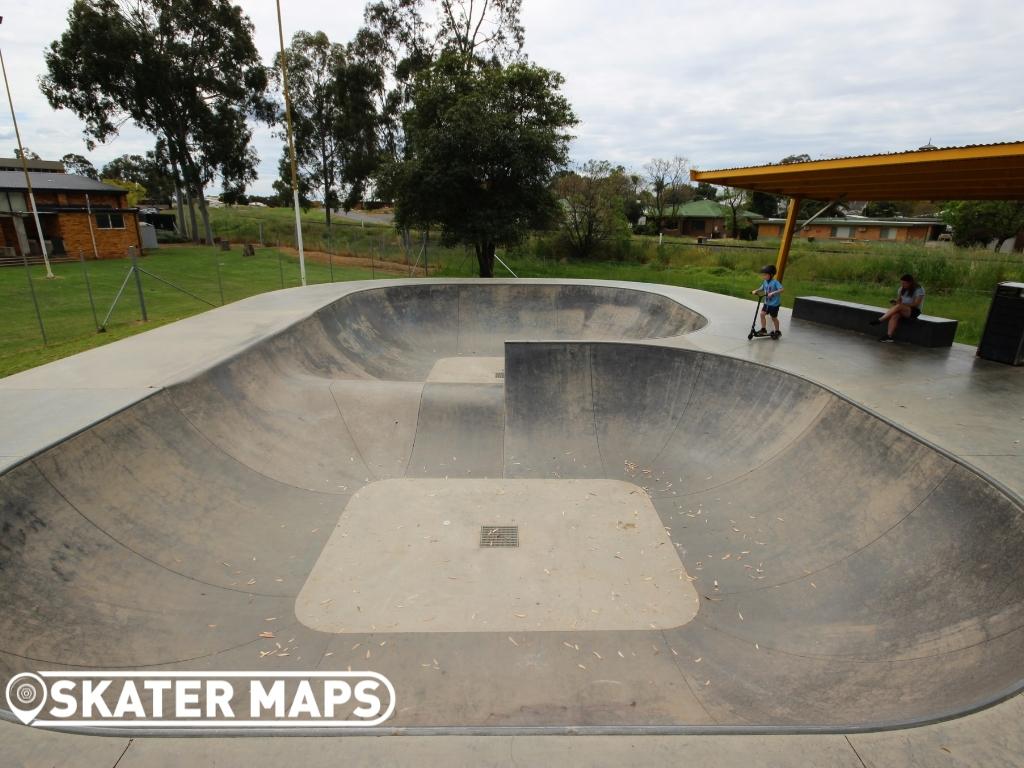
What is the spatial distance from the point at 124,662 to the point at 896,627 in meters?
5.66

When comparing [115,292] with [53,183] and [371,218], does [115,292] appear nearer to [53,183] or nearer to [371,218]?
[53,183]

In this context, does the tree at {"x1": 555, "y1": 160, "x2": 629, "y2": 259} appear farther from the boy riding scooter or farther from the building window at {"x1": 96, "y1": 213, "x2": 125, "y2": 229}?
the building window at {"x1": 96, "y1": 213, "x2": 125, "y2": 229}

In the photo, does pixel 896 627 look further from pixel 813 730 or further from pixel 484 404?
pixel 484 404

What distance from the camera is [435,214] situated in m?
19.5

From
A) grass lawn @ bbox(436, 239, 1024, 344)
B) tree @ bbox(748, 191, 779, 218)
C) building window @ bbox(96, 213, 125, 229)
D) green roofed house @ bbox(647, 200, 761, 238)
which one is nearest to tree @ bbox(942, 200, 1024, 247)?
grass lawn @ bbox(436, 239, 1024, 344)

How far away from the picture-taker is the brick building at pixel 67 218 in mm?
26172

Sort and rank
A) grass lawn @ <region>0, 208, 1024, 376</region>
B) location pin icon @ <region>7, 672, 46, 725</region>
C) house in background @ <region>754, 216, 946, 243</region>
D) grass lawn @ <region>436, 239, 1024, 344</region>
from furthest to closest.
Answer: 1. house in background @ <region>754, 216, 946, 243</region>
2. grass lawn @ <region>436, 239, 1024, 344</region>
3. grass lawn @ <region>0, 208, 1024, 376</region>
4. location pin icon @ <region>7, 672, 46, 725</region>

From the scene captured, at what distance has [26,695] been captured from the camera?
312 cm

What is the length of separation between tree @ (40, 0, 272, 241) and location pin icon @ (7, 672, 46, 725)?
31.2 metres

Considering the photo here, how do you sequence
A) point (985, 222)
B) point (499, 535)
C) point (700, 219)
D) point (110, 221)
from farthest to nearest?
point (700, 219) < point (985, 222) < point (110, 221) < point (499, 535)

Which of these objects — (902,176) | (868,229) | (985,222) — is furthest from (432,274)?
(868,229)

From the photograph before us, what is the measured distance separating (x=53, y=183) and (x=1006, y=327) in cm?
4006

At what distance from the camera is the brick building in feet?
85.9

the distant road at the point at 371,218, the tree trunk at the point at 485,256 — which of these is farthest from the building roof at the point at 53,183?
the distant road at the point at 371,218
